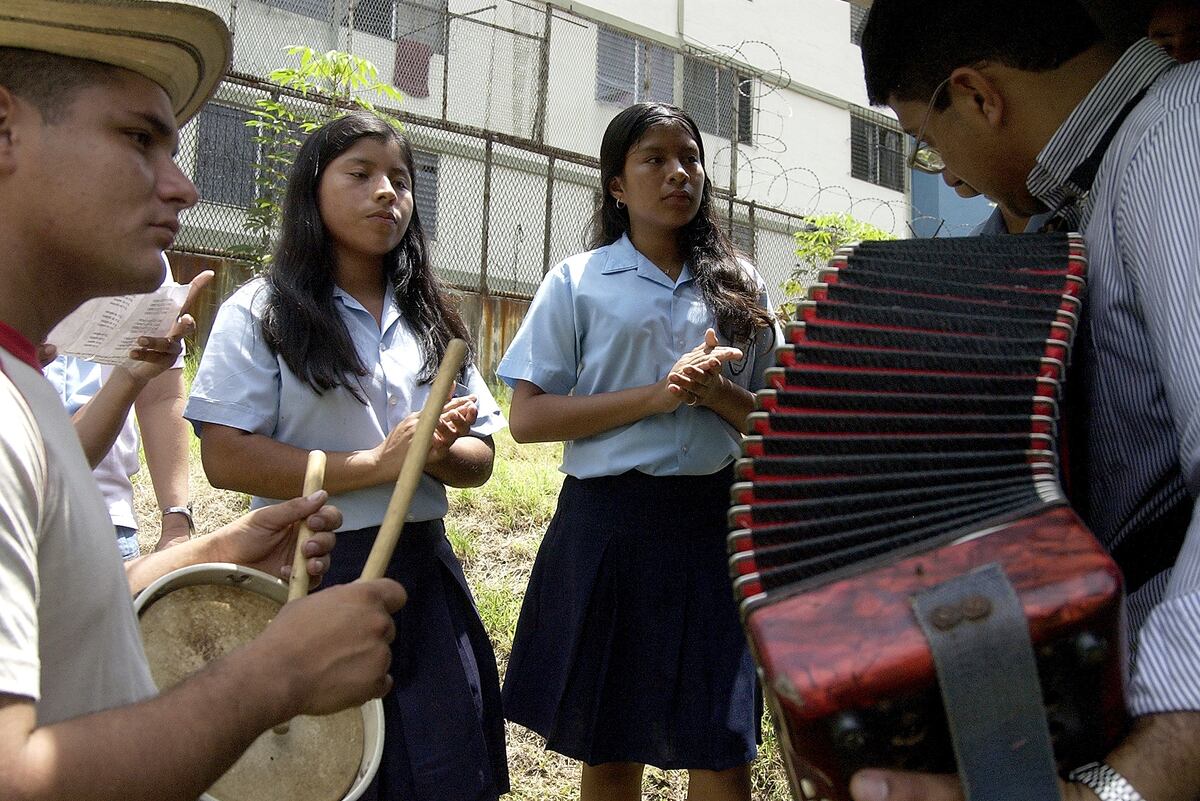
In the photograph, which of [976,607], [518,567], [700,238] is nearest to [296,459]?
[700,238]

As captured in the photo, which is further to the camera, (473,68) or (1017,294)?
(473,68)

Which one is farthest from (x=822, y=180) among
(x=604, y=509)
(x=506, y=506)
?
(x=604, y=509)

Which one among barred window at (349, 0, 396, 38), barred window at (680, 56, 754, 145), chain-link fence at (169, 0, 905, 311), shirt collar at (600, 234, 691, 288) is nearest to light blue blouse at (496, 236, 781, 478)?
shirt collar at (600, 234, 691, 288)

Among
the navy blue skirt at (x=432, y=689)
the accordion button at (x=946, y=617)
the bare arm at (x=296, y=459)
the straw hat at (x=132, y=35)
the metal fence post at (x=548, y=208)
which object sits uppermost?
the metal fence post at (x=548, y=208)

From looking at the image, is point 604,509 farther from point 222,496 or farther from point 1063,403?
point 222,496

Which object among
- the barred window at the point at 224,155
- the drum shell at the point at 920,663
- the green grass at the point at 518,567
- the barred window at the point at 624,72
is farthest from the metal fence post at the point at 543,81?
the drum shell at the point at 920,663

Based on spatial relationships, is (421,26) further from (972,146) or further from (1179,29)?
(1179,29)

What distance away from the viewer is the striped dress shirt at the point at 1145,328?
1231mm

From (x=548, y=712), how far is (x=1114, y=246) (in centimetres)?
206

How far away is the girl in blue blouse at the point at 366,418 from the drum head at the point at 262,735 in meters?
0.39

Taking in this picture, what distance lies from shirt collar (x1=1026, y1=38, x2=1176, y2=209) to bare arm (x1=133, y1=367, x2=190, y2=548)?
8.25 feet

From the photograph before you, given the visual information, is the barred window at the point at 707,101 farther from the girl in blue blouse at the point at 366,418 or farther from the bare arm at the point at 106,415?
the bare arm at the point at 106,415

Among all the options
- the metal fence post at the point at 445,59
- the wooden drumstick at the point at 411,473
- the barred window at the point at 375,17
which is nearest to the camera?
the wooden drumstick at the point at 411,473

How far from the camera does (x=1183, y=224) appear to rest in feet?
4.30
